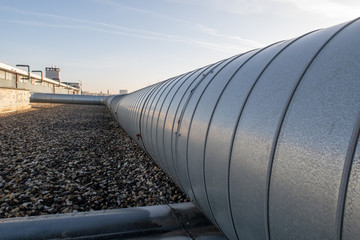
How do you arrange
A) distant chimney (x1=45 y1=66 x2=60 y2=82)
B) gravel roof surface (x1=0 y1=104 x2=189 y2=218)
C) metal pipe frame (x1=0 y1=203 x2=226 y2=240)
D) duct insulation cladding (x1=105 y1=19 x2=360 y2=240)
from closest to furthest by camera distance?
1. duct insulation cladding (x1=105 y1=19 x2=360 y2=240)
2. metal pipe frame (x1=0 y1=203 x2=226 y2=240)
3. gravel roof surface (x1=0 y1=104 x2=189 y2=218)
4. distant chimney (x1=45 y1=66 x2=60 y2=82)

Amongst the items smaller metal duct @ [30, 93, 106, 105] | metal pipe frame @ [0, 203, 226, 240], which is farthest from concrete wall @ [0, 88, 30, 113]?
metal pipe frame @ [0, 203, 226, 240]

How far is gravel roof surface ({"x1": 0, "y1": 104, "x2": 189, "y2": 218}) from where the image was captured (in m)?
4.53

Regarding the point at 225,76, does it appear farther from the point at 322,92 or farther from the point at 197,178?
the point at 322,92

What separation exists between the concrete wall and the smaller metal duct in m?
11.0

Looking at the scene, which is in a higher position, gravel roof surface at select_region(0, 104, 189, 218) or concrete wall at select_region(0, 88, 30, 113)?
concrete wall at select_region(0, 88, 30, 113)

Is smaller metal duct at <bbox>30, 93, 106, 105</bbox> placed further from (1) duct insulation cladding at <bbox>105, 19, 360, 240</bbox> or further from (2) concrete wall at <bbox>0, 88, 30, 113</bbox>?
(1) duct insulation cladding at <bbox>105, 19, 360, 240</bbox>

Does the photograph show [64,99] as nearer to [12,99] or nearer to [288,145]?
[12,99]

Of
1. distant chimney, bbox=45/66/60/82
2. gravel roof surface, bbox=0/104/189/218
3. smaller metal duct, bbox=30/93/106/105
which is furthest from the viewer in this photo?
distant chimney, bbox=45/66/60/82

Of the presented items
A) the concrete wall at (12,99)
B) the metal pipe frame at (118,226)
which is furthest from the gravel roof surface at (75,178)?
the concrete wall at (12,99)

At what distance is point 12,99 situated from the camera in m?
20.1

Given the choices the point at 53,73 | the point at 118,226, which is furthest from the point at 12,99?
the point at 53,73

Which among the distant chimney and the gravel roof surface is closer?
the gravel roof surface

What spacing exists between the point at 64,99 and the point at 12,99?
1637 cm

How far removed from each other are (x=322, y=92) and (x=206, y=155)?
1.42 metres
